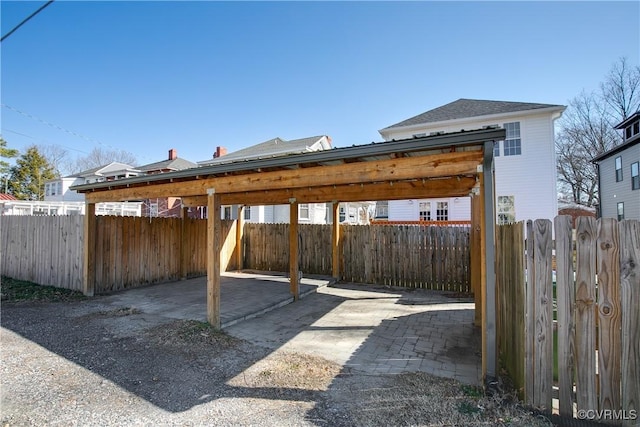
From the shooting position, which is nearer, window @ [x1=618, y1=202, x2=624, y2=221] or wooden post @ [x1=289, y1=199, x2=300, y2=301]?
wooden post @ [x1=289, y1=199, x2=300, y2=301]

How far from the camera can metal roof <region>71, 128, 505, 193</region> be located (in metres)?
3.21

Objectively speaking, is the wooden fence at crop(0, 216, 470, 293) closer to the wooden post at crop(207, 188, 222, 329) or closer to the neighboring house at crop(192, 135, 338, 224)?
the wooden post at crop(207, 188, 222, 329)

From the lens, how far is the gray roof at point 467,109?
13.0 m

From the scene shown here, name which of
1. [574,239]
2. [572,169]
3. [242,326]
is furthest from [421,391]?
[572,169]

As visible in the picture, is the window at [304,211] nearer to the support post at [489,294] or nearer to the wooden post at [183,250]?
the wooden post at [183,250]

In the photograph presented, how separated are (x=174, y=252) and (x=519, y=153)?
13.6 m

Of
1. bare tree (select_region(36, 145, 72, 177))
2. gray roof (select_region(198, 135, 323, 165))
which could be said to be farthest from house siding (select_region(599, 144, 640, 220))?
bare tree (select_region(36, 145, 72, 177))

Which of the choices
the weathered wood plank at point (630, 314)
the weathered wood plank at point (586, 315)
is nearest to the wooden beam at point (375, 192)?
the weathered wood plank at point (586, 315)

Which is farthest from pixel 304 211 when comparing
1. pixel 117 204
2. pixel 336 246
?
pixel 117 204

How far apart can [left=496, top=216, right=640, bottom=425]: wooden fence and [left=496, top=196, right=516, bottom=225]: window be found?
11.9m

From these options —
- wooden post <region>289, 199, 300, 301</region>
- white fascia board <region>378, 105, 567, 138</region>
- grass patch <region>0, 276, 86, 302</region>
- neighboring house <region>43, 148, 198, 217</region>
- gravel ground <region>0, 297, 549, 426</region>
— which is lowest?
gravel ground <region>0, 297, 549, 426</region>

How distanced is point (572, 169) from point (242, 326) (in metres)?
33.1

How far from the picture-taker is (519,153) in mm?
13109

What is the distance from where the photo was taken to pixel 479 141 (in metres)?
3.18
